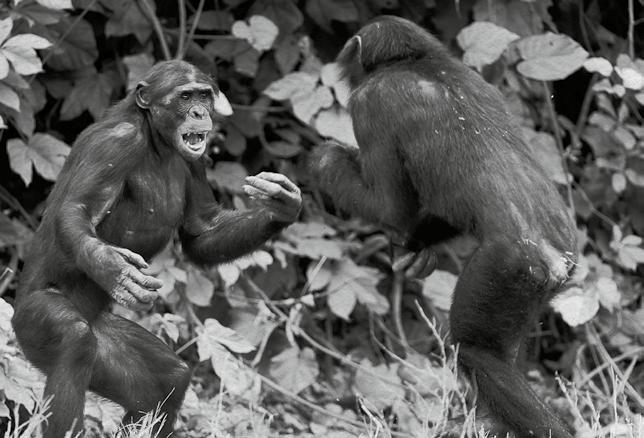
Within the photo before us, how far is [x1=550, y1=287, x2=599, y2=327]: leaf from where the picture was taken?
7984 mm

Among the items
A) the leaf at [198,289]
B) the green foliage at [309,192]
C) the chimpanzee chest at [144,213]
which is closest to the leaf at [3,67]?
the green foliage at [309,192]

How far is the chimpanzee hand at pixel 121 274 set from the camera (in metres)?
4.96

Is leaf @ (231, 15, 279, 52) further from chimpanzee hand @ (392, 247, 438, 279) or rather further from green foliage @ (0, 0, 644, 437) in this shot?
chimpanzee hand @ (392, 247, 438, 279)

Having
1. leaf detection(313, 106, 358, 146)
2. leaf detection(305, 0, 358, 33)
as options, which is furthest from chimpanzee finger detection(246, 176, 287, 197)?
leaf detection(305, 0, 358, 33)

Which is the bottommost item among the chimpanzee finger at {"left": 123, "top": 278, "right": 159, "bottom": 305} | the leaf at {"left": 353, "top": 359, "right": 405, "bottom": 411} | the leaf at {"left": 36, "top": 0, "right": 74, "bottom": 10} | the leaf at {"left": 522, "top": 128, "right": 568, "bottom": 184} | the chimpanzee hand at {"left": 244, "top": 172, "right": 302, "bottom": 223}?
the leaf at {"left": 353, "top": 359, "right": 405, "bottom": 411}

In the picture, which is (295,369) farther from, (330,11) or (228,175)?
(330,11)

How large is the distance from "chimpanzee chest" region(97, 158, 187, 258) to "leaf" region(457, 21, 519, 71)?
108 inches

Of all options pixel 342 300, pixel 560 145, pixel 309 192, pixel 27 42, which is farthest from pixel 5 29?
pixel 560 145

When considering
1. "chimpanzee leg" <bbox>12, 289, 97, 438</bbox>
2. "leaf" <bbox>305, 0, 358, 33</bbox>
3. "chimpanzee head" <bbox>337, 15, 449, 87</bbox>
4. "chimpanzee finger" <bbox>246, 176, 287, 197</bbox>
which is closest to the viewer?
"chimpanzee leg" <bbox>12, 289, 97, 438</bbox>

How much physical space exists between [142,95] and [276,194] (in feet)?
2.88

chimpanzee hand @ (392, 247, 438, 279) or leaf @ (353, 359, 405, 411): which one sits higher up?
chimpanzee hand @ (392, 247, 438, 279)

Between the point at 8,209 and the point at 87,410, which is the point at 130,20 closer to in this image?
the point at 8,209

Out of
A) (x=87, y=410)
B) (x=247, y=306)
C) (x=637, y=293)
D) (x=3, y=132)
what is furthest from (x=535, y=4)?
(x=87, y=410)

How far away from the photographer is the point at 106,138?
5.61 metres
